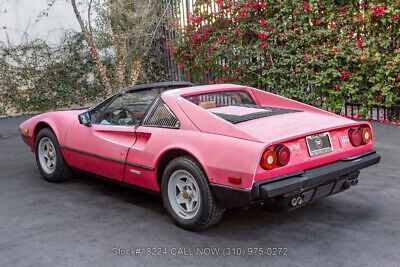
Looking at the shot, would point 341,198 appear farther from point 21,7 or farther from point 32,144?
point 21,7

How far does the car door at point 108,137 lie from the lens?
4.38 meters

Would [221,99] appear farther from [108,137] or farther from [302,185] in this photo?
[302,185]

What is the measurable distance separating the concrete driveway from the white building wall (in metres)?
9.55

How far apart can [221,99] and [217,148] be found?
1.15 m

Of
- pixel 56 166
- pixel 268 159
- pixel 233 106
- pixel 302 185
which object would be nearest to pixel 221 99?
pixel 233 106

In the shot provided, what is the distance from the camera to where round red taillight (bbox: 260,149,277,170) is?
10.6ft

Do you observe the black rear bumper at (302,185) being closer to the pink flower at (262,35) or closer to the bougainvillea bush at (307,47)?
the bougainvillea bush at (307,47)

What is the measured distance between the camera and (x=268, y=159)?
3.23 m

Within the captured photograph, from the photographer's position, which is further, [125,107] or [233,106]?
[125,107]

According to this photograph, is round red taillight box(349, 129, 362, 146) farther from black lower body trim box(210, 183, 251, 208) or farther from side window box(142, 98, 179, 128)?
side window box(142, 98, 179, 128)

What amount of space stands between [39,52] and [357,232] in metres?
12.3

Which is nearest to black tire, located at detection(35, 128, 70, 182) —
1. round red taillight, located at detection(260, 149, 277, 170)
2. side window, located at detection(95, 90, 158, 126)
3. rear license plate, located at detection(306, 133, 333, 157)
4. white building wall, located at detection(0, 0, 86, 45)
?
side window, located at detection(95, 90, 158, 126)

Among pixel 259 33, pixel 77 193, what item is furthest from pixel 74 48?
pixel 77 193

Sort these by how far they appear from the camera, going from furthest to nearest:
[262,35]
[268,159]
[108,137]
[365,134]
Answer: [262,35] < [108,137] < [365,134] < [268,159]
